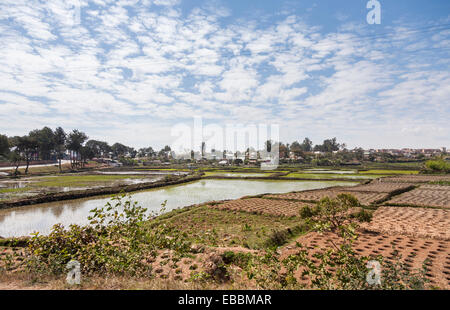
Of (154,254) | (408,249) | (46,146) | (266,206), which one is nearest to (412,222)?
(408,249)

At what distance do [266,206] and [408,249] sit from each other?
9.41m

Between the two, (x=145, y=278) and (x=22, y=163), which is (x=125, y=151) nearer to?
(x=22, y=163)

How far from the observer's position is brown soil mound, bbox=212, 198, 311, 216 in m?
16.3

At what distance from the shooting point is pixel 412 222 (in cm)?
1347

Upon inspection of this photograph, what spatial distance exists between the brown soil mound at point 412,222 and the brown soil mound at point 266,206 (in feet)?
15.6

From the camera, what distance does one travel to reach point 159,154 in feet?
436

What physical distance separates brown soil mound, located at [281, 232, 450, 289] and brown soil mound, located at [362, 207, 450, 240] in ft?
1.71

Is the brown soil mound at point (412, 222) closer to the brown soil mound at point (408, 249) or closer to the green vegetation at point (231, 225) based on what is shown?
the brown soil mound at point (408, 249)

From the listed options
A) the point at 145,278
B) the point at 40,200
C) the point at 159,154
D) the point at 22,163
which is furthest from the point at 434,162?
the point at 159,154

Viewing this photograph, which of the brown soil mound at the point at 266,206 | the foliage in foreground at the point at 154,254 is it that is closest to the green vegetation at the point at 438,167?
the brown soil mound at the point at 266,206

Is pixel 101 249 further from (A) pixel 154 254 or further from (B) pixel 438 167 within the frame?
(B) pixel 438 167

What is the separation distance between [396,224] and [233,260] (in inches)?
414

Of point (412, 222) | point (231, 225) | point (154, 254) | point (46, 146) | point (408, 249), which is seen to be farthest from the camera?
point (46, 146)

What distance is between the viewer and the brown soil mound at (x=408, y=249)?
758 cm
